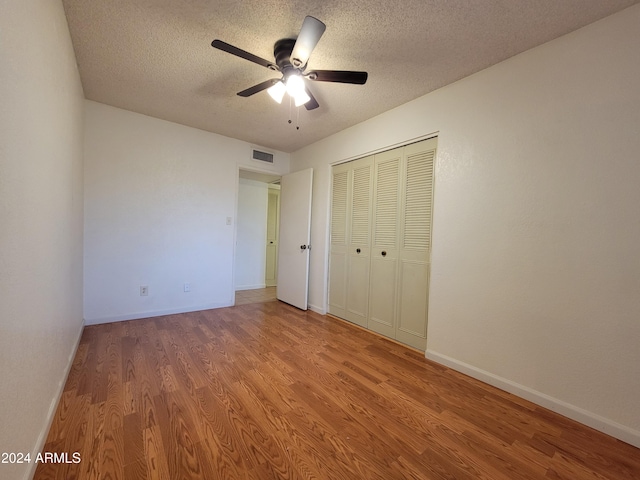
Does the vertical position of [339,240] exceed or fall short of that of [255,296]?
it exceeds it

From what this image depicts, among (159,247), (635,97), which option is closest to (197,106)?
(159,247)

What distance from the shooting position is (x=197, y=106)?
2822 mm

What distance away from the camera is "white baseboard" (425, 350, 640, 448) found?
1465 millimetres

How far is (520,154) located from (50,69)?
3000 mm

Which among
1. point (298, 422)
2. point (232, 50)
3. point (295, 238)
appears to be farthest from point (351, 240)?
point (232, 50)

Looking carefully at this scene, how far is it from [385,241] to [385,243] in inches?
0.9

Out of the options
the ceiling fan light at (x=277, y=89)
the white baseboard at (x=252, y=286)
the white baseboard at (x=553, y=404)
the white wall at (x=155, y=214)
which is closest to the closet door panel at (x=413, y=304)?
the white baseboard at (x=553, y=404)

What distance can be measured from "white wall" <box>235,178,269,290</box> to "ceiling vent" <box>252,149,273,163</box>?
104cm

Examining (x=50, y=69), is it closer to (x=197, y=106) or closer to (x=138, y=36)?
(x=138, y=36)

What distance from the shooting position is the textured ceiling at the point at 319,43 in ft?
5.09

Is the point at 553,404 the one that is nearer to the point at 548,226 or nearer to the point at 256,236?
the point at 548,226

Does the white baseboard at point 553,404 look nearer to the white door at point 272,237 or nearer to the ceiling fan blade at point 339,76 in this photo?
the ceiling fan blade at point 339,76

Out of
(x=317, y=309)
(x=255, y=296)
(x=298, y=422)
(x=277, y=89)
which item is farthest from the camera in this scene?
(x=255, y=296)

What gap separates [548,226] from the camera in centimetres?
174
